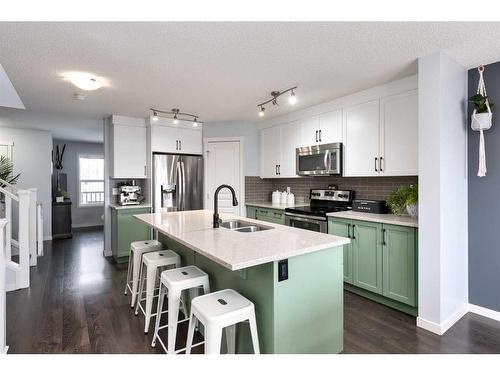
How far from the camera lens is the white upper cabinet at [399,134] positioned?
2770 millimetres

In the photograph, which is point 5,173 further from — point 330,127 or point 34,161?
point 330,127

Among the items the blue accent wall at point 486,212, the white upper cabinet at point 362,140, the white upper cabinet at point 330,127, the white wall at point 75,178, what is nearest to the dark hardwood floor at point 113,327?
the blue accent wall at point 486,212

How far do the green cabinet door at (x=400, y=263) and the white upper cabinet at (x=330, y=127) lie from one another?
4.45 ft

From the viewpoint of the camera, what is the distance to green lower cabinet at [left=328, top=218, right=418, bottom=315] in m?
2.52

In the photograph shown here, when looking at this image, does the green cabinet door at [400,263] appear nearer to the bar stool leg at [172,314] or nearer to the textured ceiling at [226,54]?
the textured ceiling at [226,54]

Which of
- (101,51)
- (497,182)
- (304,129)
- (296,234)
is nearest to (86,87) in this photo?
(101,51)

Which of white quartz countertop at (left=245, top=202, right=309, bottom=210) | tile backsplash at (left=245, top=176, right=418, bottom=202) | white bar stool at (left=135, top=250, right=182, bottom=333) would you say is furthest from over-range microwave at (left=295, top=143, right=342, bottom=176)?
white bar stool at (left=135, top=250, right=182, bottom=333)

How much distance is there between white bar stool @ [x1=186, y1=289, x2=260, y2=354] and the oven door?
182 cm

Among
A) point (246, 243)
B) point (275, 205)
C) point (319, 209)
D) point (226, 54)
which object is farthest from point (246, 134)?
point (246, 243)

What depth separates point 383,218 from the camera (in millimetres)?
2762

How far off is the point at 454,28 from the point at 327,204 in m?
2.54

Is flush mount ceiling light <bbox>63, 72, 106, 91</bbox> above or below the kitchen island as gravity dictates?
above

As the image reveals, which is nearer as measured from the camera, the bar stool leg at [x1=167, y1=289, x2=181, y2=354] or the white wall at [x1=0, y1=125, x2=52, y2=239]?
the bar stool leg at [x1=167, y1=289, x2=181, y2=354]

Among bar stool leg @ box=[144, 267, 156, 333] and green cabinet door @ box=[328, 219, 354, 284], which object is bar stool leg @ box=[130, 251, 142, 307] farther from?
green cabinet door @ box=[328, 219, 354, 284]
